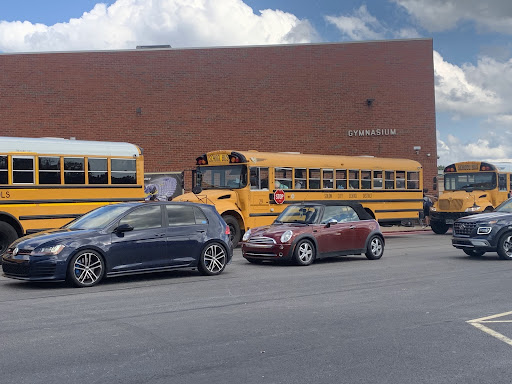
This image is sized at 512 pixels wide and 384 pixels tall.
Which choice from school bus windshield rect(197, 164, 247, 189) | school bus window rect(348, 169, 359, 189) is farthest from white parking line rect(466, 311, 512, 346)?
school bus window rect(348, 169, 359, 189)

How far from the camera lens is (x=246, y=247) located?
15.2m

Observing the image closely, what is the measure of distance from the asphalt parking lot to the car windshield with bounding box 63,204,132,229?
1.08 meters

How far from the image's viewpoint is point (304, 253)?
48.8 feet

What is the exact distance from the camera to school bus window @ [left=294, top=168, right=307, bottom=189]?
21.5 metres

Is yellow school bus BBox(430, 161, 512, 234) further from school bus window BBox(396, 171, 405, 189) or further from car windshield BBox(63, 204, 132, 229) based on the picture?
car windshield BBox(63, 204, 132, 229)

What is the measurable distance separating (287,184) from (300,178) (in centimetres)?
58

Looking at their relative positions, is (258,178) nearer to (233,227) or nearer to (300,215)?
(233,227)

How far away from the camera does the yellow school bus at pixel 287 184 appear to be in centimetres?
1994

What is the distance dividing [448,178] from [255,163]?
37.6 ft

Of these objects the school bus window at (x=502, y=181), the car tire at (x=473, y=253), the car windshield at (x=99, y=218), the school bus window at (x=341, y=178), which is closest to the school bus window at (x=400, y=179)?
the school bus window at (x=341, y=178)

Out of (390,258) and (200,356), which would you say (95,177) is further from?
(200,356)

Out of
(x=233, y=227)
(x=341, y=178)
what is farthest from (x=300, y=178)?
(x=233, y=227)

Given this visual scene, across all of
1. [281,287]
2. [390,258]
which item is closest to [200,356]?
[281,287]

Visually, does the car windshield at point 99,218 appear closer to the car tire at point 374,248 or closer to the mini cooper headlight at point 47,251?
the mini cooper headlight at point 47,251
